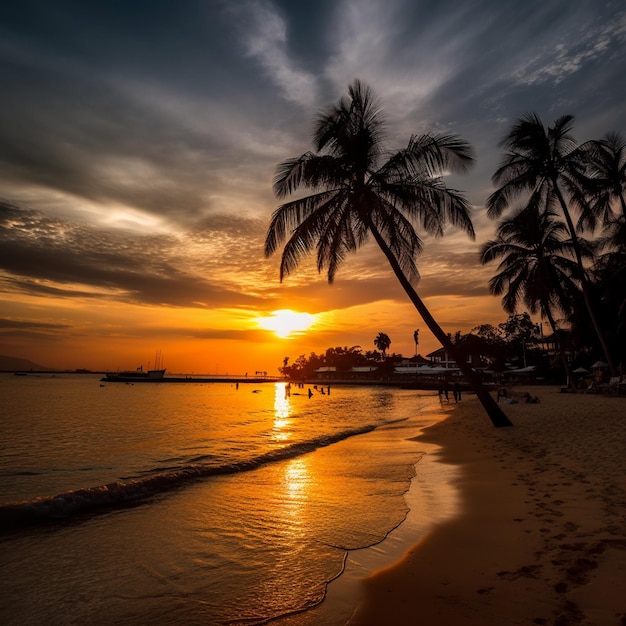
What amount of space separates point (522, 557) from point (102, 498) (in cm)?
744

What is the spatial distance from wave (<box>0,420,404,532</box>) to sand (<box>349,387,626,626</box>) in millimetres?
5801

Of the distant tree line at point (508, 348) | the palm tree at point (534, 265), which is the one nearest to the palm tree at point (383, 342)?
the distant tree line at point (508, 348)

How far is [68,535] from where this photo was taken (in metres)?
6.09

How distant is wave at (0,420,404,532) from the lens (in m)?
6.94

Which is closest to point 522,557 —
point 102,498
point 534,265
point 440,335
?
point 102,498

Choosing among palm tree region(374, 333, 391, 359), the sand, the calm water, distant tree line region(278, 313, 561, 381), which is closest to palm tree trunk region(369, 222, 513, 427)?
the calm water

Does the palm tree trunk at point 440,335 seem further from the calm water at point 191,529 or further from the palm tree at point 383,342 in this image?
the palm tree at point 383,342

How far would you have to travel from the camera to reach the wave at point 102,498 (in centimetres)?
694

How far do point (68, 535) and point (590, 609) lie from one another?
21.7 feet

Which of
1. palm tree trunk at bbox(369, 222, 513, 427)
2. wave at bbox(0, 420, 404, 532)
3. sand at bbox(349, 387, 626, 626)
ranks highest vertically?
palm tree trunk at bbox(369, 222, 513, 427)

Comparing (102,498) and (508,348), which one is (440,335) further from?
(508,348)

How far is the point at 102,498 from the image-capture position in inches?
314

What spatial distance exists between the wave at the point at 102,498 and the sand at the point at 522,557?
580 centimetres

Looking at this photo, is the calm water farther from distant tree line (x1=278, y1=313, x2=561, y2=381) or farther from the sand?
distant tree line (x1=278, y1=313, x2=561, y2=381)
